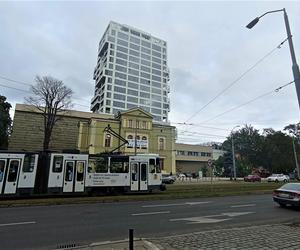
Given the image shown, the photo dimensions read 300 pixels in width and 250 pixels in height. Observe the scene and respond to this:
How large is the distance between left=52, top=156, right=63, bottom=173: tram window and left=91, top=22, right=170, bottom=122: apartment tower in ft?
258

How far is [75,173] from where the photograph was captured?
66.2 feet

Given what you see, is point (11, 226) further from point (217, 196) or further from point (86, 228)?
point (217, 196)

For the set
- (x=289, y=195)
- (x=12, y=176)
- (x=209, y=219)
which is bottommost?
(x=209, y=219)

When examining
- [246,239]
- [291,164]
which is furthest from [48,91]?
[291,164]

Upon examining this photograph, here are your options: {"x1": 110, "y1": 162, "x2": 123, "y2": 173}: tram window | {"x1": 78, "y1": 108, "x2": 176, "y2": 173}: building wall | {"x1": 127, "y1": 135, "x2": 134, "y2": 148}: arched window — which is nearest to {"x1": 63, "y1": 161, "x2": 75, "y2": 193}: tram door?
{"x1": 110, "y1": 162, "x2": 123, "y2": 173}: tram window

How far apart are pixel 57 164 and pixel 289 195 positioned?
46.9ft

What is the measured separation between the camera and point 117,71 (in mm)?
104812

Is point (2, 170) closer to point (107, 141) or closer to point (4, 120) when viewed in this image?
point (4, 120)

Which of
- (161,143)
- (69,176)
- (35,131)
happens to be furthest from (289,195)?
(35,131)

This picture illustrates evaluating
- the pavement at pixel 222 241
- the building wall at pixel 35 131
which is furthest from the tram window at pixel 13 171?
the building wall at pixel 35 131

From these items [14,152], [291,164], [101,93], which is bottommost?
[14,152]

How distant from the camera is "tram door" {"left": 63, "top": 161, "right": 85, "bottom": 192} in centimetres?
1981

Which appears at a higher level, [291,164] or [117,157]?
[291,164]

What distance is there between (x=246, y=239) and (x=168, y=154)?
60.9 meters
